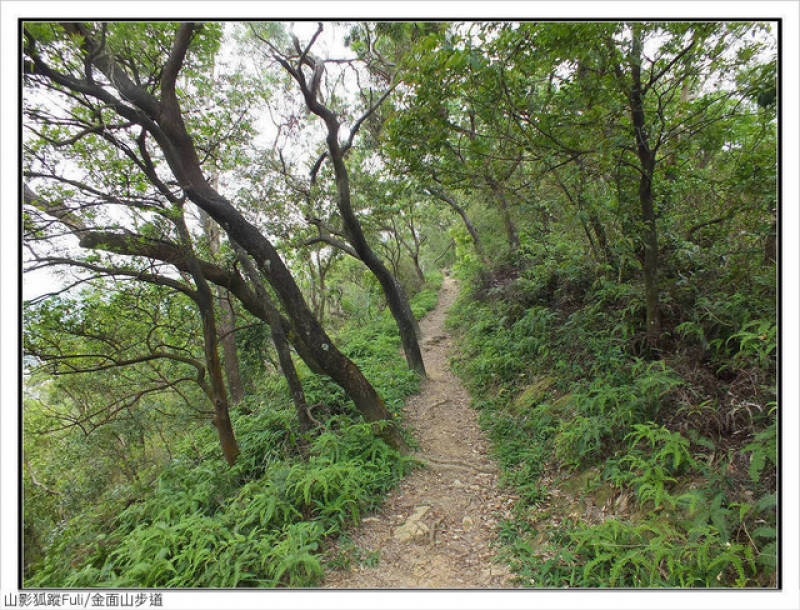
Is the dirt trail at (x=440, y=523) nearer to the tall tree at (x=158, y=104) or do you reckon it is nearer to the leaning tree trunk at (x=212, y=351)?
the tall tree at (x=158, y=104)

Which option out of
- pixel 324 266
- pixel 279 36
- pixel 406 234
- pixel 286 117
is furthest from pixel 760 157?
pixel 406 234

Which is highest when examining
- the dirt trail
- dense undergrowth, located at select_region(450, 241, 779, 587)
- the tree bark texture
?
the tree bark texture

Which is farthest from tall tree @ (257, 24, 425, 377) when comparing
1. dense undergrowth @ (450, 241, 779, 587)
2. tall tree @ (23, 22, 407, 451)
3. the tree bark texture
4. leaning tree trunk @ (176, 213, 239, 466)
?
the tree bark texture

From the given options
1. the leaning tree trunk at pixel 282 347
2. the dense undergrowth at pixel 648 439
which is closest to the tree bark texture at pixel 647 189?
the dense undergrowth at pixel 648 439

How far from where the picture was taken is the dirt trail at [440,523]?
10.9 ft

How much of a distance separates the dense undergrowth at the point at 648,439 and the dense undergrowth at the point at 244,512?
74.2 inches

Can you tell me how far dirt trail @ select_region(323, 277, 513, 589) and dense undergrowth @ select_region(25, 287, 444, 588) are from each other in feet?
0.89

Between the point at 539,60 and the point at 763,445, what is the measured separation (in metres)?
4.21

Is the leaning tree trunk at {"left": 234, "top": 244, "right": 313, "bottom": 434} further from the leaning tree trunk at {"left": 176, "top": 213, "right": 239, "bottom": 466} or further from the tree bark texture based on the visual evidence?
the tree bark texture

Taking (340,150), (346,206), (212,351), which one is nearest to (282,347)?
(212,351)

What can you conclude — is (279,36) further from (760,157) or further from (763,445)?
(763,445)

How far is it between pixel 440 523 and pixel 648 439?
2.48 metres

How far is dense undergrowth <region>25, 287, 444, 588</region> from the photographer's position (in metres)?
3.13

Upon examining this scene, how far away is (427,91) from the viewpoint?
13.4ft
